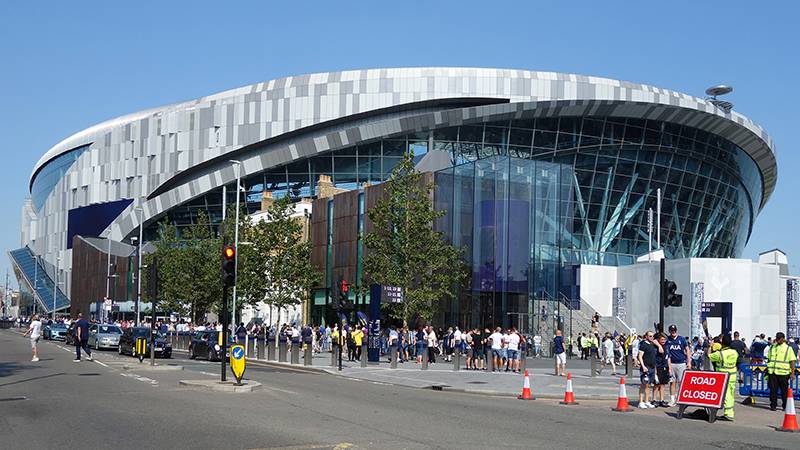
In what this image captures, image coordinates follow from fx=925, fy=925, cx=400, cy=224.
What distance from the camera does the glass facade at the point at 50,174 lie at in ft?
452

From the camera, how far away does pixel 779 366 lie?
22.5m

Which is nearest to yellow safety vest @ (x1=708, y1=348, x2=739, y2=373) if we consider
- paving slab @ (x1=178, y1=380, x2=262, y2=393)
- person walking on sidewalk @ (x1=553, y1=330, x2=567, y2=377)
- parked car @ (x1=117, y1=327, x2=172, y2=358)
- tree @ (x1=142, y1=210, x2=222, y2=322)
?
→ paving slab @ (x1=178, y1=380, x2=262, y2=393)

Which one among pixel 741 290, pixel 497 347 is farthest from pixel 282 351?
pixel 741 290

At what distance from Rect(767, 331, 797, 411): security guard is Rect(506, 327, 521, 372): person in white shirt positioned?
14197mm

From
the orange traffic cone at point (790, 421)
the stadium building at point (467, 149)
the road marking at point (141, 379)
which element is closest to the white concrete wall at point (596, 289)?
the stadium building at point (467, 149)

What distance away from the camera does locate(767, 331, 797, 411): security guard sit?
2242 centimetres

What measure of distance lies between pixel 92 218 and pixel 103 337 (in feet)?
227

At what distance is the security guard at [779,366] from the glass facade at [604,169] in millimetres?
52848

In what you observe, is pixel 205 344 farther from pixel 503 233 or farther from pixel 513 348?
pixel 503 233

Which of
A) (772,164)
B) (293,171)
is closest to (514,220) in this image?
(293,171)

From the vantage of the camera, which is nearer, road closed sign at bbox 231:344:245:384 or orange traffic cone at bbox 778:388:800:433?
orange traffic cone at bbox 778:388:800:433

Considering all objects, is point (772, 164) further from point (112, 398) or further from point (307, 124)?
point (112, 398)

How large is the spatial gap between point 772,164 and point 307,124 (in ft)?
160

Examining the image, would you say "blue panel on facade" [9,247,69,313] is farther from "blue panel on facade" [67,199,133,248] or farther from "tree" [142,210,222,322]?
"tree" [142,210,222,322]
